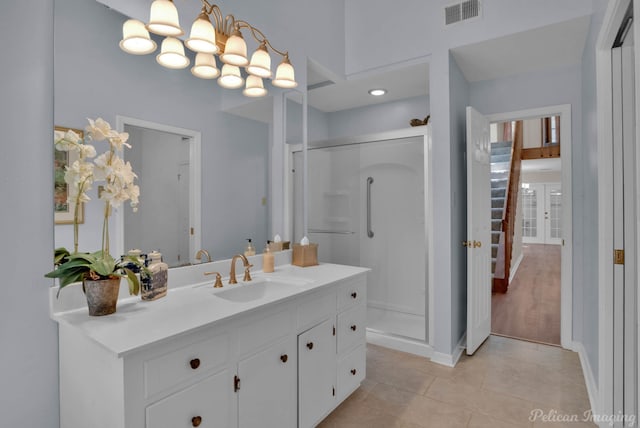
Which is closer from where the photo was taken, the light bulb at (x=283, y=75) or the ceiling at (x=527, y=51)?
the light bulb at (x=283, y=75)

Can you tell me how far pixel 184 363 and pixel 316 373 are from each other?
88 cm

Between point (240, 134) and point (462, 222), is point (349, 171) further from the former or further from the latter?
point (240, 134)

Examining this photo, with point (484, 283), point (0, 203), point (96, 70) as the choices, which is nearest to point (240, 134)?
point (96, 70)

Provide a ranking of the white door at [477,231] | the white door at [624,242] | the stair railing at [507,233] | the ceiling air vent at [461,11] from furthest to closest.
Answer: the stair railing at [507,233] < the white door at [477,231] < the ceiling air vent at [461,11] < the white door at [624,242]

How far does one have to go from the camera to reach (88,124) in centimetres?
149

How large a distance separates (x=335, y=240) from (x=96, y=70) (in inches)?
109

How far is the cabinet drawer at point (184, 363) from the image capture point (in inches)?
44.6

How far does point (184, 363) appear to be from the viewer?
1.23 meters

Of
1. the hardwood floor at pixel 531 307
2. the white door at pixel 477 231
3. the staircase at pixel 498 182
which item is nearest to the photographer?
the white door at pixel 477 231

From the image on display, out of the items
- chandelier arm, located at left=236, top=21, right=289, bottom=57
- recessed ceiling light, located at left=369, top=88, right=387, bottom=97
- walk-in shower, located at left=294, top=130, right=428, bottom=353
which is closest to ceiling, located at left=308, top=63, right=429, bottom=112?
recessed ceiling light, located at left=369, top=88, right=387, bottom=97

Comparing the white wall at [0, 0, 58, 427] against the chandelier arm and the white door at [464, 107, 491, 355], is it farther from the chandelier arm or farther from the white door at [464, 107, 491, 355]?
the white door at [464, 107, 491, 355]

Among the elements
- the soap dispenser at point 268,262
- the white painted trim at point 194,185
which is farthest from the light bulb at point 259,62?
the soap dispenser at point 268,262

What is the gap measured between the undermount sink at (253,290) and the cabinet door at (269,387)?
305 millimetres

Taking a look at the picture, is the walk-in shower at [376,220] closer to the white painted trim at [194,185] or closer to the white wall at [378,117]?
the white wall at [378,117]
